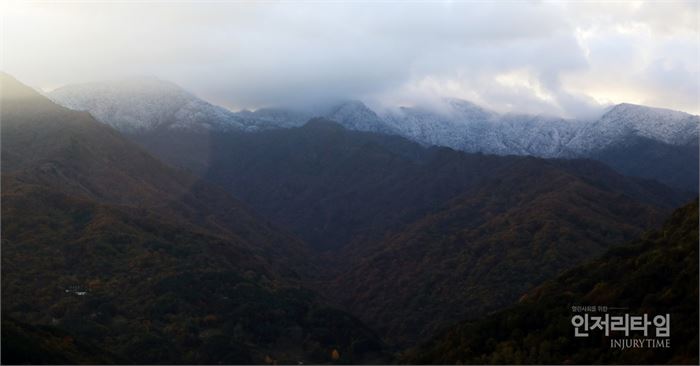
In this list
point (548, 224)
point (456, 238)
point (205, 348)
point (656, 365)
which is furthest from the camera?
point (456, 238)

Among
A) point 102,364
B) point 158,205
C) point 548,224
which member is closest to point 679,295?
point 102,364

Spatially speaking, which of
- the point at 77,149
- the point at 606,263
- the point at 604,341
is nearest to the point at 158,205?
the point at 77,149

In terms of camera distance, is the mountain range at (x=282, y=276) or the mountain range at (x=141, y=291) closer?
the mountain range at (x=282, y=276)

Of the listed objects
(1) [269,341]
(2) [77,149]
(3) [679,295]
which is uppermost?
(2) [77,149]

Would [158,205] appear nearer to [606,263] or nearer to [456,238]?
[456,238]

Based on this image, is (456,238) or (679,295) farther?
(456,238)

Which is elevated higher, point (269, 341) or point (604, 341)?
point (604, 341)

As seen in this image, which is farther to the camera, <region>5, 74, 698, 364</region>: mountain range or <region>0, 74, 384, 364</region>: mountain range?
<region>0, 74, 384, 364</region>: mountain range

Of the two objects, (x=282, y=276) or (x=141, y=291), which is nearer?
(x=141, y=291)

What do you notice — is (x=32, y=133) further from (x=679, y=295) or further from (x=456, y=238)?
(x=679, y=295)

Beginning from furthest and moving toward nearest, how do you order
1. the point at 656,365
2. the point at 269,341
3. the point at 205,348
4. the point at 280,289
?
the point at 280,289 → the point at 269,341 → the point at 205,348 → the point at 656,365

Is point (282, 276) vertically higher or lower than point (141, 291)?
lower
